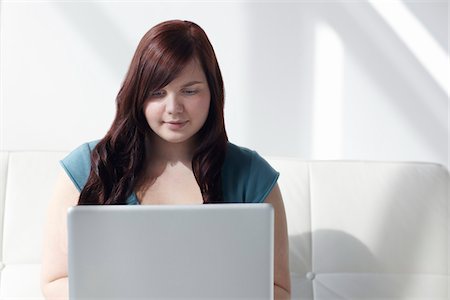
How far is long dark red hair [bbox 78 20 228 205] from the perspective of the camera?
5.07 ft

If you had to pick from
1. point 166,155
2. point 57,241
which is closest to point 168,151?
point 166,155

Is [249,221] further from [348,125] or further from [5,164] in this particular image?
[348,125]

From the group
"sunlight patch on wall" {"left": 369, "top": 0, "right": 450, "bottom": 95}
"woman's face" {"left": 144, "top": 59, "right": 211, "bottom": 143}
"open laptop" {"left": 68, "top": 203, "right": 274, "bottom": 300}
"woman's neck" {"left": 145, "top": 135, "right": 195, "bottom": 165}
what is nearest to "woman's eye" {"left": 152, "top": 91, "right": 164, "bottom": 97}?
"woman's face" {"left": 144, "top": 59, "right": 211, "bottom": 143}

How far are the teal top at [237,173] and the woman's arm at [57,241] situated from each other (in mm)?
32

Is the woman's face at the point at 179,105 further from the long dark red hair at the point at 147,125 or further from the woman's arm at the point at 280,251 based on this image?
the woman's arm at the point at 280,251

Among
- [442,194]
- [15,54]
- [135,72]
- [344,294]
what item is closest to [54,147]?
A: [15,54]

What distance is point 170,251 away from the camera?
0.98 meters

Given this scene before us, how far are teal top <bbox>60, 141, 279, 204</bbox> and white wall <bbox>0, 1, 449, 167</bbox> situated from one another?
0.56 meters

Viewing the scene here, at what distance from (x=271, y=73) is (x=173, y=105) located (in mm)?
843

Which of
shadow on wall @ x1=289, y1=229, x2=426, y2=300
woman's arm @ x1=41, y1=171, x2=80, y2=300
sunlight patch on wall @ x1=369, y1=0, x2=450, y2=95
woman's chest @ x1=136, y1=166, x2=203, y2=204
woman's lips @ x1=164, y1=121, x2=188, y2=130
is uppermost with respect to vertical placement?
sunlight patch on wall @ x1=369, y1=0, x2=450, y2=95

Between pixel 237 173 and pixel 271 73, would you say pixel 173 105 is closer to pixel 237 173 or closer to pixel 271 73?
pixel 237 173

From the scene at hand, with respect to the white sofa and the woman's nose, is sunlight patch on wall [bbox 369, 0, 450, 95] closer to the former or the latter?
the white sofa

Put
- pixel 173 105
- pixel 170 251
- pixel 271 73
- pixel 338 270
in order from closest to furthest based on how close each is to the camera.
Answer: pixel 170 251, pixel 173 105, pixel 338 270, pixel 271 73

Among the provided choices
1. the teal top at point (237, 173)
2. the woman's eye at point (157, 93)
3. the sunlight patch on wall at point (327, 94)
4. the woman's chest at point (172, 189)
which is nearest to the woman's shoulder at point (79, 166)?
the teal top at point (237, 173)
